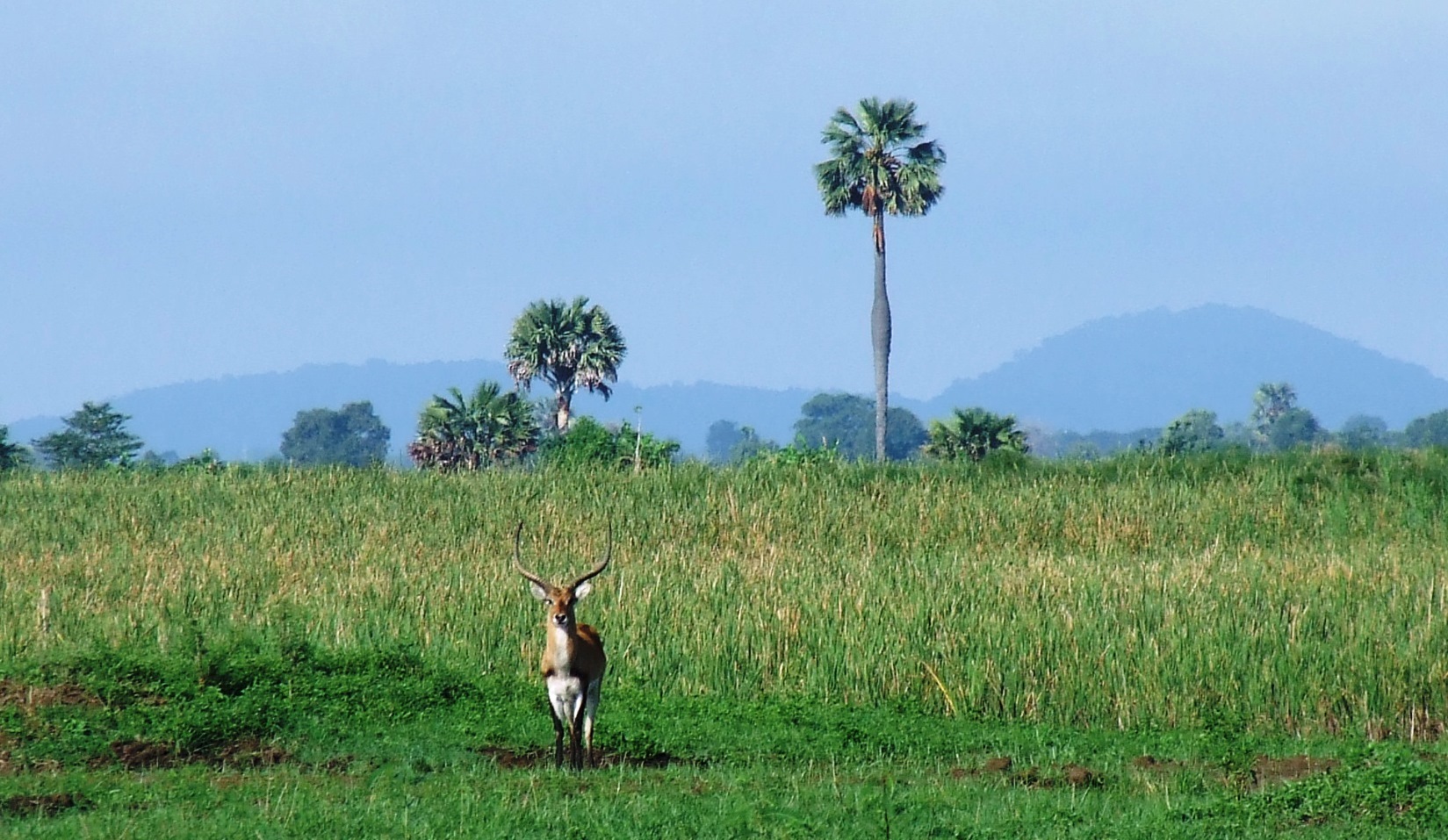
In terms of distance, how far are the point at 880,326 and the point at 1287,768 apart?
52.5 meters

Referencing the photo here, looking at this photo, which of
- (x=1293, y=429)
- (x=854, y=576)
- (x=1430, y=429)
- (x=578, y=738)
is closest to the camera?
(x=578, y=738)

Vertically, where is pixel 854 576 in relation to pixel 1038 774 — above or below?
above

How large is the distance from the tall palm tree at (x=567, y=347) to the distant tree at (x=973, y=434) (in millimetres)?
17236

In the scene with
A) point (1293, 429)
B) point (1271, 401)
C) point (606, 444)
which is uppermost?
point (1271, 401)

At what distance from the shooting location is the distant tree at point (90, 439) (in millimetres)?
78500

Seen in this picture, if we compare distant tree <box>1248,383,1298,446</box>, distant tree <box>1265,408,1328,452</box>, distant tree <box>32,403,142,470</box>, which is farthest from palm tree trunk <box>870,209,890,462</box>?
distant tree <box>1248,383,1298,446</box>

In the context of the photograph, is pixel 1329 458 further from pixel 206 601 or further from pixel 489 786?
pixel 489 786

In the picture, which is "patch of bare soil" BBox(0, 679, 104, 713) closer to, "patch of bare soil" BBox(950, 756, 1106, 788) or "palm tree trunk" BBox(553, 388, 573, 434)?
"patch of bare soil" BBox(950, 756, 1106, 788)

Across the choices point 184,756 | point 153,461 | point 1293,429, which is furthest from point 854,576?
point 1293,429

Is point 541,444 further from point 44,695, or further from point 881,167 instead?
point 44,695

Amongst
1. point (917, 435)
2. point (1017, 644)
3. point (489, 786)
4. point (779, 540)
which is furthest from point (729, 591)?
point (917, 435)

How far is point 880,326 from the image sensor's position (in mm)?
63219

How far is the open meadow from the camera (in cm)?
909

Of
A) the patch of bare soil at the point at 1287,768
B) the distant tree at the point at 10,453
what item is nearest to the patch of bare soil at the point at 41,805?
the patch of bare soil at the point at 1287,768
